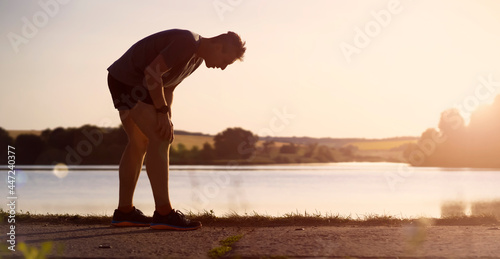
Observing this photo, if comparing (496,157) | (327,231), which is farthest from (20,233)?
(496,157)

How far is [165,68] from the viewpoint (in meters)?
3.95

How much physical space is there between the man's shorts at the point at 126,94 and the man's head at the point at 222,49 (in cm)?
57

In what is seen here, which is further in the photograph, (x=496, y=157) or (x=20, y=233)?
(x=496, y=157)

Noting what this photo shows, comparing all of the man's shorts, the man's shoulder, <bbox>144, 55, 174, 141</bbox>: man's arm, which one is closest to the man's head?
the man's shoulder

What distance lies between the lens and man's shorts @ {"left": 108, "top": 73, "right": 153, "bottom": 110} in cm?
405

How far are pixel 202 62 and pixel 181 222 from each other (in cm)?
137

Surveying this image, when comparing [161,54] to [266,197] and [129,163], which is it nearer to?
[129,163]

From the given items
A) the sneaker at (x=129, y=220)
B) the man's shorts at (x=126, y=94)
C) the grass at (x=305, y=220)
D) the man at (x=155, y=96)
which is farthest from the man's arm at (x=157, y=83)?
the grass at (x=305, y=220)

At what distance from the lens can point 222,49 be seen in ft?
13.8

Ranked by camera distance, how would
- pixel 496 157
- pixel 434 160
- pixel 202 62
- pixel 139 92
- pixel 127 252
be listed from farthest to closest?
pixel 434 160 < pixel 496 157 < pixel 202 62 < pixel 139 92 < pixel 127 252

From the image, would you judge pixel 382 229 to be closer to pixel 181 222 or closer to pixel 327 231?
pixel 327 231

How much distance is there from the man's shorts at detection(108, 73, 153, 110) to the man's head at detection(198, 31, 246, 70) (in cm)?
57

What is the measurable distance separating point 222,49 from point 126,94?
2.73ft

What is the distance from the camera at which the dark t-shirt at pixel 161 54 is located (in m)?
3.97
